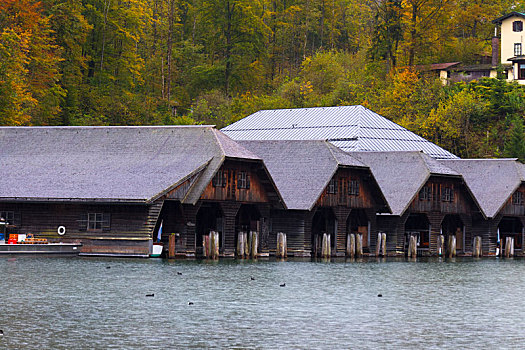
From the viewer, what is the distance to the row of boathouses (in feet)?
205

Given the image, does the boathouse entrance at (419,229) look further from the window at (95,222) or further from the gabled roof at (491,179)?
the window at (95,222)

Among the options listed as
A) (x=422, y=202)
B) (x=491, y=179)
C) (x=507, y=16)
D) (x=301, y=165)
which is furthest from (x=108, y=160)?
(x=507, y=16)

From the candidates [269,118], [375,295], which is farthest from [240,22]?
[375,295]

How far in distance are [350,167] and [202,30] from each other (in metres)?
73.6

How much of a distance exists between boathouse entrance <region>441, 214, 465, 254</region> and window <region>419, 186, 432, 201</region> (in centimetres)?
641

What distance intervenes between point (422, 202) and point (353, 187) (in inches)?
279

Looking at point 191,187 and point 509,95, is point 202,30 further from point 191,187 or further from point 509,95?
point 191,187

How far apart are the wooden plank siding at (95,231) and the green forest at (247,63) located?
24363 millimetres

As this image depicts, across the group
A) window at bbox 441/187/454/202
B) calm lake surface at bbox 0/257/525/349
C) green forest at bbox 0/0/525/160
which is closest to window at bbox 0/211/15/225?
calm lake surface at bbox 0/257/525/349

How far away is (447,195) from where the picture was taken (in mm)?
80812

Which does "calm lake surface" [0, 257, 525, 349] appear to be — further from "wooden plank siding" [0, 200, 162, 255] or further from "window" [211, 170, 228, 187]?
"window" [211, 170, 228, 187]

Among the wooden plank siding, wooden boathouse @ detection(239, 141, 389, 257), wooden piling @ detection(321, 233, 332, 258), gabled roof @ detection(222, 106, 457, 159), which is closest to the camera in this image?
the wooden plank siding

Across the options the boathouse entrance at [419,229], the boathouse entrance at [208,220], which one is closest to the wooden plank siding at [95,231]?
the boathouse entrance at [208,220]

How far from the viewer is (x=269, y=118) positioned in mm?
102875
